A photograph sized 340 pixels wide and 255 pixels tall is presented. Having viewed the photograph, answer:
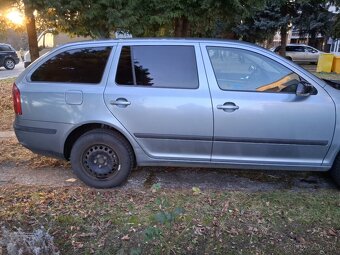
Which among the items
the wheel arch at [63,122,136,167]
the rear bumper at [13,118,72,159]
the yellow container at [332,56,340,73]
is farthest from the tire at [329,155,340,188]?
the yellow container at [332,56,340,73]

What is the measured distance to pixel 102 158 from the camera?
400 centimetres

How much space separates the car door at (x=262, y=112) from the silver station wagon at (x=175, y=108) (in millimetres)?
11

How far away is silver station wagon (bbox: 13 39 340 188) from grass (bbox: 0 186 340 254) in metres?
0.36

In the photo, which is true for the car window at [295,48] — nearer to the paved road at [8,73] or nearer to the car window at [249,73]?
the paved road at [8,73]

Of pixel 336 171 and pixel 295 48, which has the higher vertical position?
pixel 336 171

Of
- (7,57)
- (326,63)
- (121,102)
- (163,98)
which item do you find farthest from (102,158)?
(7,57)

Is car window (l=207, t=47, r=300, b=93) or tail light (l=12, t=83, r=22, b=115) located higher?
car window (l=207, t=47, r=300, b=93)

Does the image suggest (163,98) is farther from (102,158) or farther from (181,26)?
(181,26)

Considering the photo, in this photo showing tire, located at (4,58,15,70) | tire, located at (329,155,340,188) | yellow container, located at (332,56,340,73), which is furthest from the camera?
tire, located at (4,58,15,70)

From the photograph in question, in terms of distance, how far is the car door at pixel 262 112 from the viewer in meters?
3.72

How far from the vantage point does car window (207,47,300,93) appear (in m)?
3.79

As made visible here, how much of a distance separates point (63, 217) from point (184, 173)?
1.72m

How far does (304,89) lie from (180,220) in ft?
6.15

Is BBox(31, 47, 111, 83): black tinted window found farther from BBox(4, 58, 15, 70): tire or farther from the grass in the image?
BBox(4, 58, 15, 70): tire
